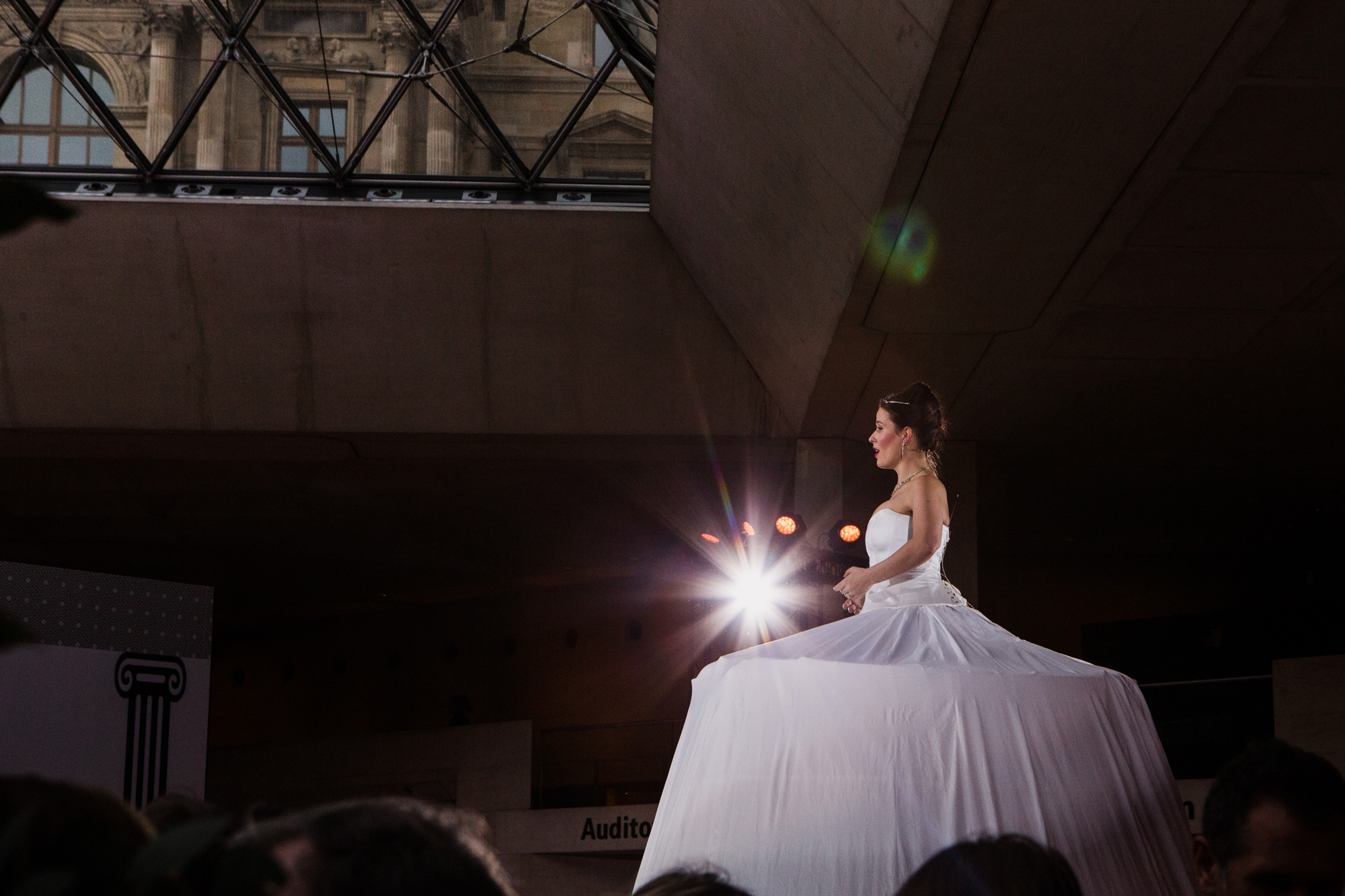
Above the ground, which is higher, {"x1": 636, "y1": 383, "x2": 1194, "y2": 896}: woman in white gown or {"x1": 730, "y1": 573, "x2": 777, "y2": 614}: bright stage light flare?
{"x1": 730, "y1": 573, "x2": 777, "y2": 614}: bright stage light flare

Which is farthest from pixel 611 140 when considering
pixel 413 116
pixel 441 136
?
pixel 413 116

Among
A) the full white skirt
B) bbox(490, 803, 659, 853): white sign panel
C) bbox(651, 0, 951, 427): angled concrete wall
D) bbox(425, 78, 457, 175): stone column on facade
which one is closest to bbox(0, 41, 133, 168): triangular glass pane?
bbox(425, 78, 457, 175): stone column on facade

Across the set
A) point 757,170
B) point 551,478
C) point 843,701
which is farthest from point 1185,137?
point 551,478

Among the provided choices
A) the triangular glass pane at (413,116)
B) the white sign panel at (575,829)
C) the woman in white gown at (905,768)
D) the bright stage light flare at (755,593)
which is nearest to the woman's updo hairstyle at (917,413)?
the woman in white gown at (905,768)

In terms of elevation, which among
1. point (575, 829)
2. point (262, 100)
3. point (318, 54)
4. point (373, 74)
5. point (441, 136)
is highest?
point (318, 54)

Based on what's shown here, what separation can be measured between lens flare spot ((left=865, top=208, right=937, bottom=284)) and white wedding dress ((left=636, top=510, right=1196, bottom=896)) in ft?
12.9

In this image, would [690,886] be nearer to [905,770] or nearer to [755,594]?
[905,770]

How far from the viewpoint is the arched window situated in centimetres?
1589

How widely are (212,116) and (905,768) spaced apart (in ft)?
45.5

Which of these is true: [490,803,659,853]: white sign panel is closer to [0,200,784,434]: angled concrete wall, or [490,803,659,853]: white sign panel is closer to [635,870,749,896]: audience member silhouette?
[0,200,784,434]: angled concrete wall

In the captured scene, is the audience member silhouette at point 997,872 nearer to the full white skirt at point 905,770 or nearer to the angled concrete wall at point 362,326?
the full white skirt at point 905,770

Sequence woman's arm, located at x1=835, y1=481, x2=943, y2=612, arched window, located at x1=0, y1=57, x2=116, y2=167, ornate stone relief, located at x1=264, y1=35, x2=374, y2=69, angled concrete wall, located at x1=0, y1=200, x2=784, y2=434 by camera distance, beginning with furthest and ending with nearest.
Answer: ornate stone relief, located at x1=264, y1=35, x2=374, y2=69 < arched window, located at x1=0, y1=57, x2=116, y2=167 < angled concrete wall, located at x1=0, y1=200, x2=784, y2=434 < woman's arm, located at x1=835, y1=481, x2=943, y2=612

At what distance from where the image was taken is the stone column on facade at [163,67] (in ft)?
52.2

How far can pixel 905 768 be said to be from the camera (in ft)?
17.1
